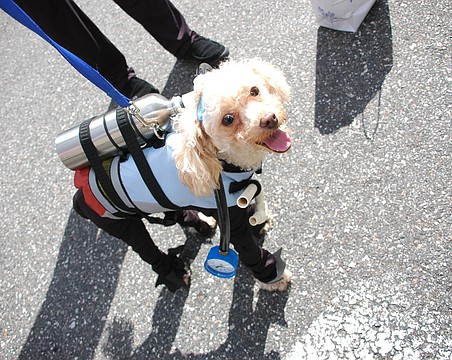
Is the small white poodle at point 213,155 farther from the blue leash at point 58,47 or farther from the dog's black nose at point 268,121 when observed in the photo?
the blue leash at point 58,47

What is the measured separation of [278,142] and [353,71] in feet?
4.85

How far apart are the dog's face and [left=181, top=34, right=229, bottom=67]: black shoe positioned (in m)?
1.49

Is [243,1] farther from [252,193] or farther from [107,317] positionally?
[107,317]

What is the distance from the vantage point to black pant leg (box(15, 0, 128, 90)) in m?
2.86

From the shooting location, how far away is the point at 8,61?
180 inches

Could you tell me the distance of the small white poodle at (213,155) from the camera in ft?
5.74

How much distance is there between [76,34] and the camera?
9.82 ft

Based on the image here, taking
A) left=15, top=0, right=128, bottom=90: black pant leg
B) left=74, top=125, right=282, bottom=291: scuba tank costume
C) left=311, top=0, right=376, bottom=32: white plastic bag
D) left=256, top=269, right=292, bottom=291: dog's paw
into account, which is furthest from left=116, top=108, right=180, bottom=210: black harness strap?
left=311, top=0, right=376, bottom=32: white plastic bag

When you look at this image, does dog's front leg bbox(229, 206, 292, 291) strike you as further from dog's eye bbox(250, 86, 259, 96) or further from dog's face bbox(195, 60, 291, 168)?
dog's eye bbox(250, 86, 259, 96)

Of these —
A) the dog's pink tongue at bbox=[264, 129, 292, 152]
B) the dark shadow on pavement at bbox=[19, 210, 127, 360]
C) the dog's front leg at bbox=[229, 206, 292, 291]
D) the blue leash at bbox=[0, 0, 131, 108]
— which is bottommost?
the dark shadow on pavement at bbox=[19, 210, 127, 360]

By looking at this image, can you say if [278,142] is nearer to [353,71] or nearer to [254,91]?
[254,91]

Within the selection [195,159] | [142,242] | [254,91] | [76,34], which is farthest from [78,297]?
[254,91]

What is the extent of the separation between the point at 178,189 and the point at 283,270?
0.87 m

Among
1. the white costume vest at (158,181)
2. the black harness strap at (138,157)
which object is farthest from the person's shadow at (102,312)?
the black harness strap at (138,157)
